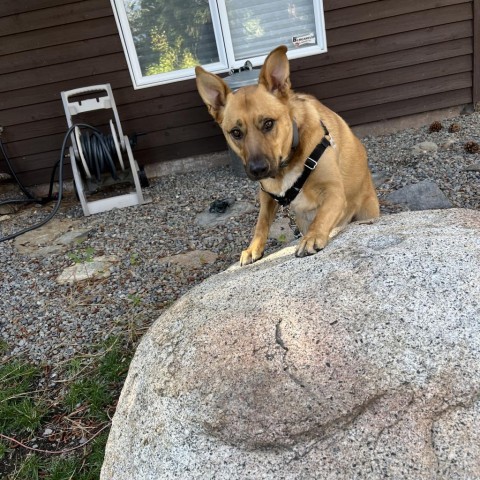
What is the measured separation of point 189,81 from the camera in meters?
5.80

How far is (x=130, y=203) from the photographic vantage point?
212 inches

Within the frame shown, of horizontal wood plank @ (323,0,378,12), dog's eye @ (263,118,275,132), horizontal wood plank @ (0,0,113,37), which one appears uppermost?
horizontal wood plank @ (0,0,113,37)

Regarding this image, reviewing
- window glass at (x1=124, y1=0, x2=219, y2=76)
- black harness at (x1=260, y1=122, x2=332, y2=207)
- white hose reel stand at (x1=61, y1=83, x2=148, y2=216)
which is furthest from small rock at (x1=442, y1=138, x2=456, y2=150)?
white hose reel stand at (x1=61, y1=83, x2=148, y2=216)

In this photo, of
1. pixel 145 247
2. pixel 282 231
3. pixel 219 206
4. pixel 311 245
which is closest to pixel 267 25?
pixel 219 206

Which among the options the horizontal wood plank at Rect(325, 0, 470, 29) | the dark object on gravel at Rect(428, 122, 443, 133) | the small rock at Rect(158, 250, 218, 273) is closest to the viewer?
the small rock at Rect(158, 250, 218, 273)

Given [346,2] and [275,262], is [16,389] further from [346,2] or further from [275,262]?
[346,2]

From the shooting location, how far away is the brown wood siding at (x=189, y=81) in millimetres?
5500

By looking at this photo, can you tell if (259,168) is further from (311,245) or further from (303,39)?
(303,39)

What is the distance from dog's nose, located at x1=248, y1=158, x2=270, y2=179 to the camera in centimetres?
242

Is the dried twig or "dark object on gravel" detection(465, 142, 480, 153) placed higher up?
"dark object on gravel" detection(465, 142, 480, 153)

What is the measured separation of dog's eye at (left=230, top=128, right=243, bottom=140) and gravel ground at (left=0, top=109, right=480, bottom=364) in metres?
1.30

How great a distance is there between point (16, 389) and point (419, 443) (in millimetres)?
2361

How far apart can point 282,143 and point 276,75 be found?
17.7 inches

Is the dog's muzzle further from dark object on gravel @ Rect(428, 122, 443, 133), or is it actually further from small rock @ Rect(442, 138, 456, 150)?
dark object on gravel @ Rect(428, 122, 443, 133)
